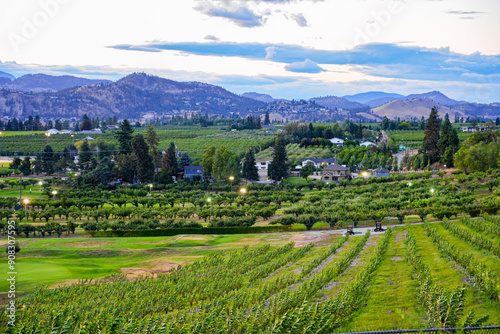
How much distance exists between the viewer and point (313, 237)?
46375mm

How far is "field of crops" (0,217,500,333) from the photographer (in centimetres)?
1842

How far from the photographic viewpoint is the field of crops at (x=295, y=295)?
18.4 metres

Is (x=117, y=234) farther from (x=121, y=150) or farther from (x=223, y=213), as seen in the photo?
(x=121, y=150)

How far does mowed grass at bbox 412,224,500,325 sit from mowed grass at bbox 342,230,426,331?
58.8 inches

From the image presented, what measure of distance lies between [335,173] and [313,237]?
55.9 meters

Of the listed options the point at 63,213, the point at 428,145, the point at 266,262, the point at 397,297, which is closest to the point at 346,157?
the point at 428,145

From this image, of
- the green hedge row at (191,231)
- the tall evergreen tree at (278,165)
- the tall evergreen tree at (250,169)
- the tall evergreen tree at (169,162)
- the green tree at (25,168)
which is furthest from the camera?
the green tree at (25,168)

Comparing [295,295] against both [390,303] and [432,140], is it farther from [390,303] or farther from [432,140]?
[432,140]

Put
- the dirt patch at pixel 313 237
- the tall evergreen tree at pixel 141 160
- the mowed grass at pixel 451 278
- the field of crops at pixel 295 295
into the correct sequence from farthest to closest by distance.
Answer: the tall evergreen tree at pixel 141 160 → the dirt patch at pixel 313 237 → the field of crops at pixel 295 295 → the mowed grass at pixel 451 278

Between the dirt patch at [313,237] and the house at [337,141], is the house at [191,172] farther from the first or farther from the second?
the house at [337,141]

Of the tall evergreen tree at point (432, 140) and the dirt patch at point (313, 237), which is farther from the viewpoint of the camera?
the tall evergreen tree at point (432, 140)

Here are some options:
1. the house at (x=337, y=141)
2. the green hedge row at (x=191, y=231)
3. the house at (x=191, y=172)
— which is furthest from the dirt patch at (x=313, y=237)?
the house at (x=337, y=141)

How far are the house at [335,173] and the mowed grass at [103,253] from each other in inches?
1997

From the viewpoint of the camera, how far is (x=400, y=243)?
3828 cm
